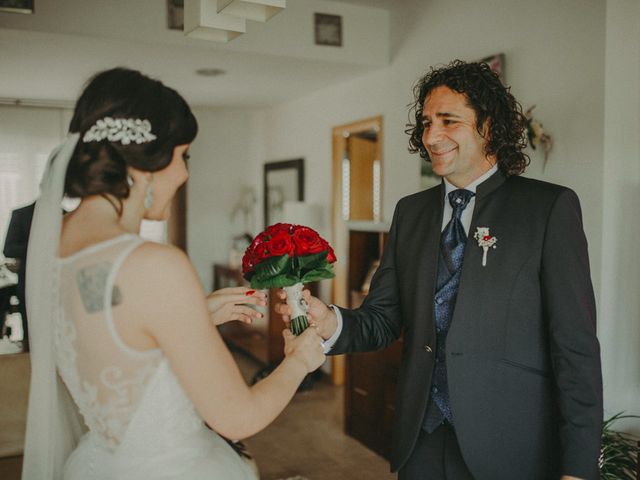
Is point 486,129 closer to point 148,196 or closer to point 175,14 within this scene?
point 148,196

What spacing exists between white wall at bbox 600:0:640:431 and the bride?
82.6 inches

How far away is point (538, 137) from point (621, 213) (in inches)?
22.2

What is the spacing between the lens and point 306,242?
1.71 metres

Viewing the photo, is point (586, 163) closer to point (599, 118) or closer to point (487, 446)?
point (599, 118)

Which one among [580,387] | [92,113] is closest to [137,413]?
[92,113]

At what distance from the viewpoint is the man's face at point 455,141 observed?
183 cm

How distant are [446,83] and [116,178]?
1.06 meters

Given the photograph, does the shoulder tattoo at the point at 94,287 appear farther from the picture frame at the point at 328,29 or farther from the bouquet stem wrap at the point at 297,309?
the picture frame at the point at 328,29

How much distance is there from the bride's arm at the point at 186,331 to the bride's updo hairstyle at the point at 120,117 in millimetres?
190

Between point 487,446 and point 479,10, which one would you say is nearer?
point 487,446

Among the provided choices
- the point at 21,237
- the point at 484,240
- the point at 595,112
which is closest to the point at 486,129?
the point at 484,240

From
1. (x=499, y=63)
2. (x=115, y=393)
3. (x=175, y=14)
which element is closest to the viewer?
(x=115, y=393)

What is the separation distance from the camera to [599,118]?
9.71ft

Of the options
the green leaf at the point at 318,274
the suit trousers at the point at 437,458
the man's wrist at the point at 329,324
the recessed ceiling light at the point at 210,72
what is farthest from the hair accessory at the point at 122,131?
the recessed ceiling light at the point at 210,72
